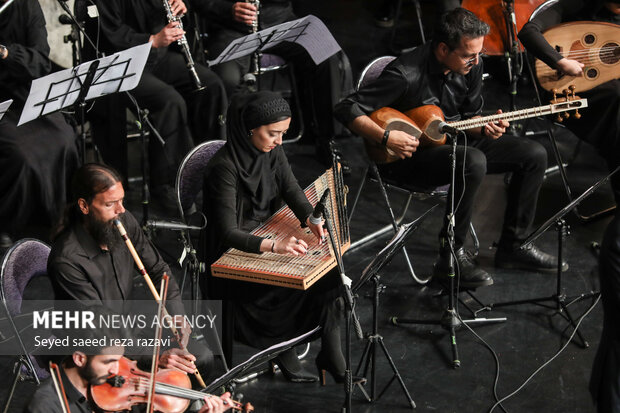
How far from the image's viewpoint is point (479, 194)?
19.2ft

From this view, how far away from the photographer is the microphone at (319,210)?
337 cm

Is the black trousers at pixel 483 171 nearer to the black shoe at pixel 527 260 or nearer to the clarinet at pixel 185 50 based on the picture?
the black shoe at pixel 527 260

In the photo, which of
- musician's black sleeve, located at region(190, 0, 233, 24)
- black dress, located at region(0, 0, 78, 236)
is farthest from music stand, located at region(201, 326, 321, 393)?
musician's black sleeve, located at region(190, 0, 233, 24)

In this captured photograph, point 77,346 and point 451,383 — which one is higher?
point 77,346

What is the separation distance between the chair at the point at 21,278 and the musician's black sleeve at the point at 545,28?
123 inches

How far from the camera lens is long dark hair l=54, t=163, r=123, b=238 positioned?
3490mm

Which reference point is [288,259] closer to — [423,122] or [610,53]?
[423,122]

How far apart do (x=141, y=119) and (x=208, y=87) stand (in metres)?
0.62

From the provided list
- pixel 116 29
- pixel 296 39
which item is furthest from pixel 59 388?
pixel 116 29

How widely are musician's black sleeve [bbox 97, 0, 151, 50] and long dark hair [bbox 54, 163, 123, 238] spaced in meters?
2.05

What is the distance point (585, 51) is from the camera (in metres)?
5.33

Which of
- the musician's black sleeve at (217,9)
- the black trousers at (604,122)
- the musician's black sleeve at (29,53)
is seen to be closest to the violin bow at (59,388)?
the musician's black sleeve at (29,53)

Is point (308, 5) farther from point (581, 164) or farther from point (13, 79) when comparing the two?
point (13, 79)

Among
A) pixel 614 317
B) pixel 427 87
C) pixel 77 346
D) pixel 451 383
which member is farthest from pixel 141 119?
pixel 614 317
